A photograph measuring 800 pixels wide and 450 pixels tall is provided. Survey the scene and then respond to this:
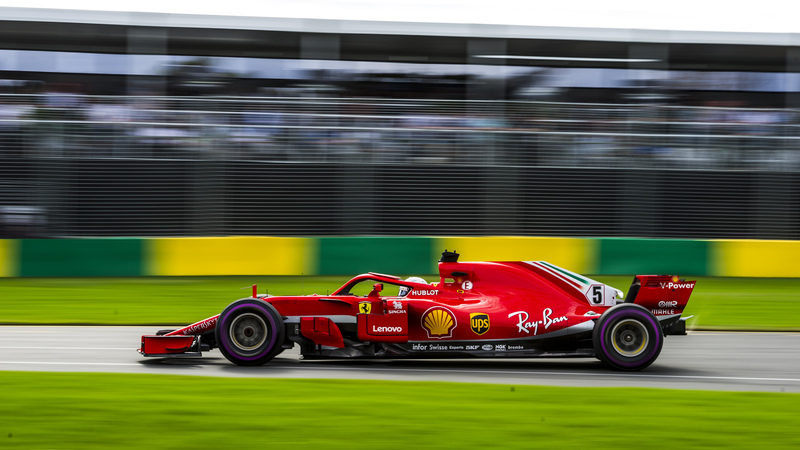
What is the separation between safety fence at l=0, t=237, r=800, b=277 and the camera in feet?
44.7

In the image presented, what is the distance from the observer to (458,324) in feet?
22.4

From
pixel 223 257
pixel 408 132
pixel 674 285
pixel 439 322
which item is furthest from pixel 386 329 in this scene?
pixel 408 132

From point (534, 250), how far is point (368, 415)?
9.36 meters

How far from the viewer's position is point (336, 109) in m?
14.5

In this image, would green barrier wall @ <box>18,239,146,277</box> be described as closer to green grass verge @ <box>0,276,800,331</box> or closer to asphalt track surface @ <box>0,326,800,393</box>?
green grass verge @ <box>0,276,800,331</box>

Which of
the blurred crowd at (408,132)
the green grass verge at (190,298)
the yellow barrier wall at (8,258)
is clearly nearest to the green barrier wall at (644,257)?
the green grass verge at (190,298)

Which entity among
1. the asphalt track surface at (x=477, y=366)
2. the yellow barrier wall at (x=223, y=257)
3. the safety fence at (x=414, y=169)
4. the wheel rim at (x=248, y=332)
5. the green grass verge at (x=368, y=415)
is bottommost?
the asphalt track surface at (x=477, y=366)

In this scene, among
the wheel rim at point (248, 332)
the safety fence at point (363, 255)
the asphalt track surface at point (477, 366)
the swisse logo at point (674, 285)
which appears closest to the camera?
the asphalt track surface at point (477, 366)

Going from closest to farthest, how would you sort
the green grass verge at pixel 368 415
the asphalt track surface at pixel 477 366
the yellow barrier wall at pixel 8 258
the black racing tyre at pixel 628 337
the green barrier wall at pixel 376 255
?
1. the green grass verge at pixel 368 415
2. the asphalt track surface at pixel 477 366
3. the black racing tyre at pixel 628 337
4. the yellow barrier wall at pixel 8 258
5. the green barrier wall at pixel 376 255

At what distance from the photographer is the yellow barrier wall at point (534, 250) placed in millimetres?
14078

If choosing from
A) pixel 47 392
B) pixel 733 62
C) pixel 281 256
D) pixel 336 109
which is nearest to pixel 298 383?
pixel 47 392

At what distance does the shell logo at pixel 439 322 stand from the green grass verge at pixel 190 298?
3.03 meters

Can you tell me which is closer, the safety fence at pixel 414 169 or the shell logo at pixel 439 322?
the shell logo at pixel 439 322

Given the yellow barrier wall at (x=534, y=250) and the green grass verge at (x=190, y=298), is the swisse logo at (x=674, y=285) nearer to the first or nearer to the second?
the green grass verge at (x=190, y=298)
